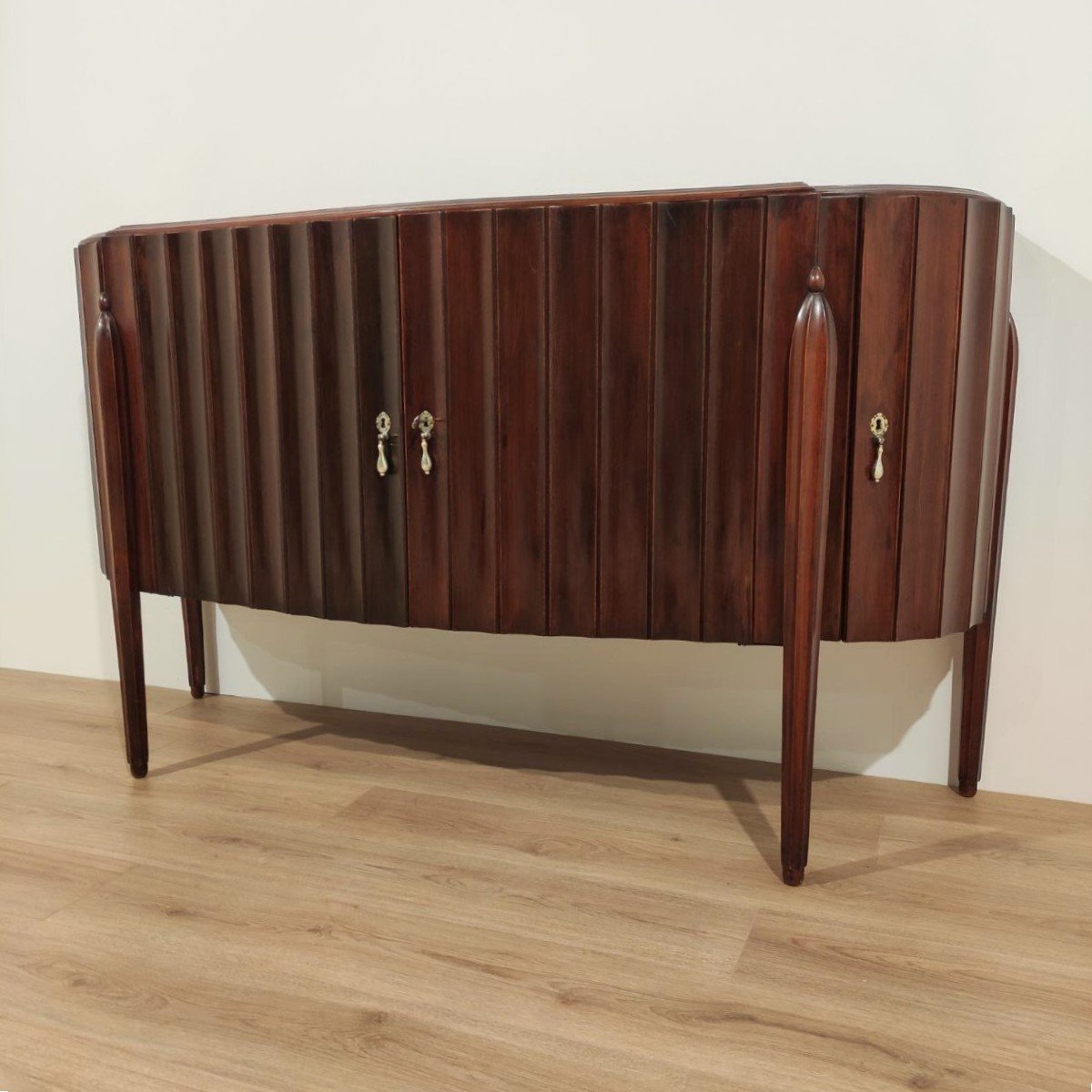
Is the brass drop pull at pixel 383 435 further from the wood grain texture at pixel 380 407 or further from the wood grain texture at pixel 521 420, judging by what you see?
the wood grain texture at pixel 521 420

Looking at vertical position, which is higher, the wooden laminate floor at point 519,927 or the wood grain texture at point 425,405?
the wood grain texture at point 425,405

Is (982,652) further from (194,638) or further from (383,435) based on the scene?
(194,638)

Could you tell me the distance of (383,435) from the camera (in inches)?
54.8

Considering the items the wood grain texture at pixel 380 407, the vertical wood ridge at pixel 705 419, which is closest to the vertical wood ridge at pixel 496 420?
the wood grain texture at pixel 380 407

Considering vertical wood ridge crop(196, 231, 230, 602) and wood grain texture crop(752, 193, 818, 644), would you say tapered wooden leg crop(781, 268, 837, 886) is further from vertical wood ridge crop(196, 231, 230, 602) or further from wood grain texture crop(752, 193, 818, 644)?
vertical wood ridge crop(196, 231, 230, 602)

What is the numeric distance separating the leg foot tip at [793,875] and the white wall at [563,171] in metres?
0.42

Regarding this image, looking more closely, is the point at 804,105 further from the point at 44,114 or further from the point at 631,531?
the point at 44,114

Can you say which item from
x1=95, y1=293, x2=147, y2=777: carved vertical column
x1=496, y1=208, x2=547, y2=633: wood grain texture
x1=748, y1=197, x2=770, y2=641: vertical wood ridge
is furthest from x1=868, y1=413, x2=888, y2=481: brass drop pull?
x1=95, y1=293, x2=147, y2=777: carved vertical column

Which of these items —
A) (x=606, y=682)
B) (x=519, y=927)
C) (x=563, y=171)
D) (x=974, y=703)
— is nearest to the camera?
(x=519, y=927)

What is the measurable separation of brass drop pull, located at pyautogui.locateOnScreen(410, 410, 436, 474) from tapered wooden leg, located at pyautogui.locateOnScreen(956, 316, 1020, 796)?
0.75 meters

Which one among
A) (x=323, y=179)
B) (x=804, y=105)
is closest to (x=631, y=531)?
(x=804, y=105)

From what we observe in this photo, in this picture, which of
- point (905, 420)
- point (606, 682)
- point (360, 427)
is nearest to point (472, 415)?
point (360, 427)

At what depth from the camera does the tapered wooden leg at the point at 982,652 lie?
151 cm

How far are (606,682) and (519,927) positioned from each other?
64cm
